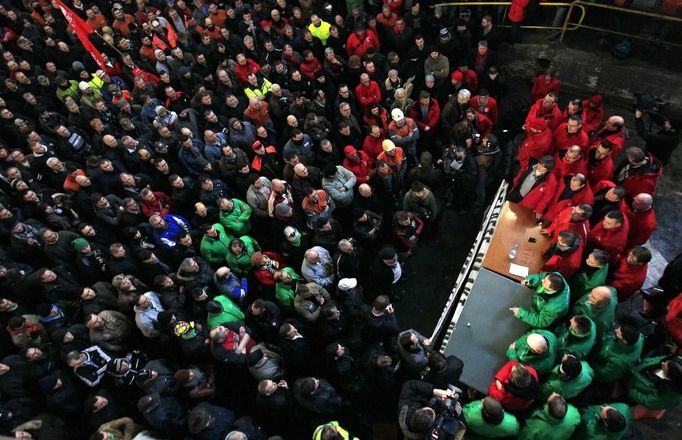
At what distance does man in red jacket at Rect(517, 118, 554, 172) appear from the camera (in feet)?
24.0

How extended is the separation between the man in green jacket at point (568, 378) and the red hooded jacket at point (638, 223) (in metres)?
2.36

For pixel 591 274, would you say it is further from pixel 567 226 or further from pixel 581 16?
pixel 581 16

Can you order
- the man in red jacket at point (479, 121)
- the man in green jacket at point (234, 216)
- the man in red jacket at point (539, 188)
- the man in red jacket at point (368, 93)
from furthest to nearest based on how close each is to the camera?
1. the man in red jacket at point (368, 93)
2. the man in red jacket at point (479, 121)
3. the man in green jacket at point (234, 216)
4. the man in red jacket at point (539, 188)

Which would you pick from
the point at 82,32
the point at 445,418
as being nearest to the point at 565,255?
the point at 445,418

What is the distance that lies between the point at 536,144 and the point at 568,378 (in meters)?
4.06

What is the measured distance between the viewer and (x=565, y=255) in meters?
5.77

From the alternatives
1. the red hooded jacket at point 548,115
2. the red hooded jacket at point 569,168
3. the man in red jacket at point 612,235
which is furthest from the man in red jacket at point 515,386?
the red hooded jacket at point 548,115

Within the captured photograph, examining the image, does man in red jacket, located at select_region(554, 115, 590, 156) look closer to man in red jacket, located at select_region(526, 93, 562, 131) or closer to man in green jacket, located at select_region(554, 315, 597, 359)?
man in red jacket, located at select_region(526, 93, 562, 131)

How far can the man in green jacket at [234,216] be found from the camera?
23.4ft

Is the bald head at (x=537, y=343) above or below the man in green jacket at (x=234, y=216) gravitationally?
above

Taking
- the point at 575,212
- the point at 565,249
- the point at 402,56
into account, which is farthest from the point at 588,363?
the point at 402,56

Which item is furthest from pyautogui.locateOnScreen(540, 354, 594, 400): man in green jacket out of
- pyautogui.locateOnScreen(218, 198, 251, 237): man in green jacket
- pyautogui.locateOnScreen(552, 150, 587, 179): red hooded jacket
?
pyautogui.locateOnScreen(218, 198, 251, 237): man in green jacket

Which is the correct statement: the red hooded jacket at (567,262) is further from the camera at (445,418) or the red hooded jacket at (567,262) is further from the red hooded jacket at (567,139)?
the camera at (445,418)

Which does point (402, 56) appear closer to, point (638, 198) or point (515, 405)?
point (638, 198)
